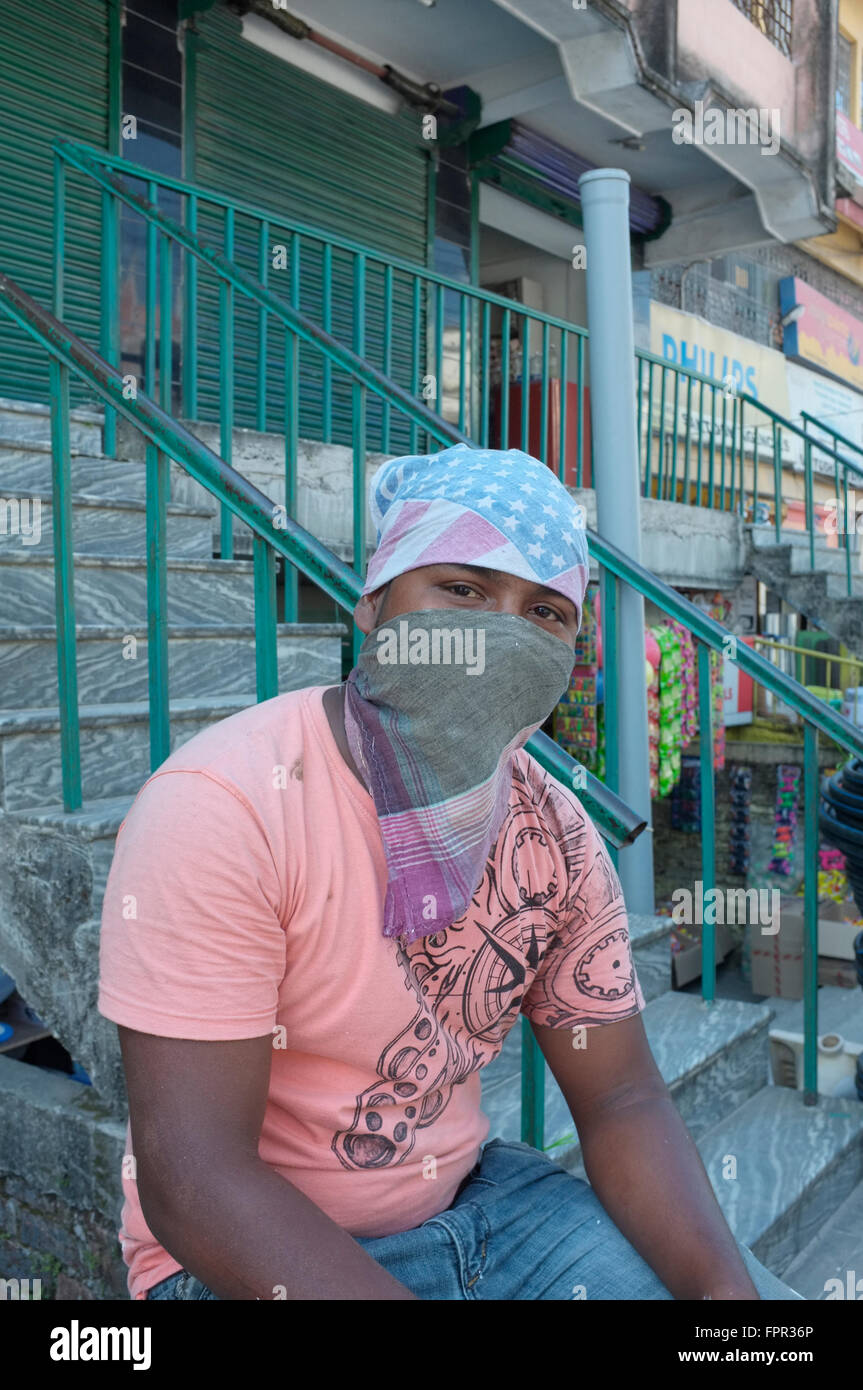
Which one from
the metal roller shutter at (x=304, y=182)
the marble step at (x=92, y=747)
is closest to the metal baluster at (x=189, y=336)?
the metal roller shutter at (x=304, y=182)

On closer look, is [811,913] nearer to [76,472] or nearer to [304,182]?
[76,472]

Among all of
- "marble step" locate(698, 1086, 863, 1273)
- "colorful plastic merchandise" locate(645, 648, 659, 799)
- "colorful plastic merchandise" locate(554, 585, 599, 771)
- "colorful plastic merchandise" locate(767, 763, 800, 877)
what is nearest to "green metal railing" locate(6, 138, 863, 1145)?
"marble step" locate(698, 1086, 863, 1273)

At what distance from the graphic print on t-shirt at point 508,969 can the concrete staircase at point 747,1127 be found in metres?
0.88

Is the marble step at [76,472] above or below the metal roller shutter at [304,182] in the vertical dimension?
below

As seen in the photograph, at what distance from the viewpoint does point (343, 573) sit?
1959 millimetres

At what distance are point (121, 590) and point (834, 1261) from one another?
8.02 ft

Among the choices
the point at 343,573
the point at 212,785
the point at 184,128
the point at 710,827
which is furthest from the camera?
the point at 184,128

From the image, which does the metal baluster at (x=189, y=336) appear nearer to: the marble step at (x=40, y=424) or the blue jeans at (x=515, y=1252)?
the marble step at (x=40, y=424)

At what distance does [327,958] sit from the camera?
1215mm

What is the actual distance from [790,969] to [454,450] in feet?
21.4

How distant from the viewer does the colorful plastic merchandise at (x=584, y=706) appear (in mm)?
4816

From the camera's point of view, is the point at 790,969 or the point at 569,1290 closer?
the point at 569,1290
